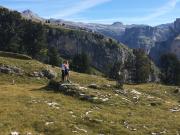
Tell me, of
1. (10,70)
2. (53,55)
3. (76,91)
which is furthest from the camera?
(53,55)

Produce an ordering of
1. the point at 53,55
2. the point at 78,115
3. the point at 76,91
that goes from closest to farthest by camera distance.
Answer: the point at 78,115 → the point at 76,91 → the point at 53,55

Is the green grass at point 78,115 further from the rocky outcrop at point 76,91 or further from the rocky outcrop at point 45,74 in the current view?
the rocky outcrop at point 45,74

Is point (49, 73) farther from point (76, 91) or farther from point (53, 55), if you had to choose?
point (53, 55)

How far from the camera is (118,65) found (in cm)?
17638

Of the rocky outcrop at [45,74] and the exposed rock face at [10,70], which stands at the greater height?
the exposed rock face at [10,70]

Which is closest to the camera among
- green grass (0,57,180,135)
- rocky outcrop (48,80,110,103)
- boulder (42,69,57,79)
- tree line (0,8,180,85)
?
green grass (0,57,180,135)

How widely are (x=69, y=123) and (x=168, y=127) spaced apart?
9.24m

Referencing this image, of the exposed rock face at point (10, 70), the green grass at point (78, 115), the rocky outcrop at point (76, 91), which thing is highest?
the exposed rock face at point (10, 70)

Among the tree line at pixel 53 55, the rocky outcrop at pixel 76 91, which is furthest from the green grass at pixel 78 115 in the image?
the tree line at pixel 53 55

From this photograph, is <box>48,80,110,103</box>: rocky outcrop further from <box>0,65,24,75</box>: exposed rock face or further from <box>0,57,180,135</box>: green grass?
<box>0,65,24,75</box>: exposed rock face

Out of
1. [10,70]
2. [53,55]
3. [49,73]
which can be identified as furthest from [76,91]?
[53,55]

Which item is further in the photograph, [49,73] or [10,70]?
[49,73]

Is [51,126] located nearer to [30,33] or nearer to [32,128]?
[32,128]

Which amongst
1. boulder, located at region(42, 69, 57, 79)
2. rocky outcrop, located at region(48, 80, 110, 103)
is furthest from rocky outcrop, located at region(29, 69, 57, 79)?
rocky outcrop, located at region(48, 80, 110, 103)
